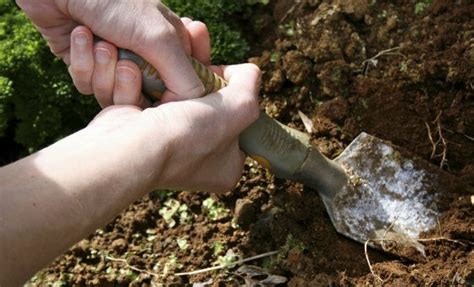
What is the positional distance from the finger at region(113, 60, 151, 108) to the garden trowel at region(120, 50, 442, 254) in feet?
1.25

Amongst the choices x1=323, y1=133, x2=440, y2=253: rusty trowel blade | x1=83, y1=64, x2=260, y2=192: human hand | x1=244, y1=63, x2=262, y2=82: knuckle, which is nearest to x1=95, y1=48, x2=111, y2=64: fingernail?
x1=83, y1=64, x2=260, y2=192: human hand

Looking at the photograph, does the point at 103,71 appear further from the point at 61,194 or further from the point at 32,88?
the point at 32,88

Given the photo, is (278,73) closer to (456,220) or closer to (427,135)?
(427,135)

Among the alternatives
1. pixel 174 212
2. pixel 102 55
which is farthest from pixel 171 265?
pixel 102 55

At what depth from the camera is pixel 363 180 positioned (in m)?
2.03

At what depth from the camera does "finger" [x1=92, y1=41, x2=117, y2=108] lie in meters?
1.56

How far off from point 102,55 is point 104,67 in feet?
0.10

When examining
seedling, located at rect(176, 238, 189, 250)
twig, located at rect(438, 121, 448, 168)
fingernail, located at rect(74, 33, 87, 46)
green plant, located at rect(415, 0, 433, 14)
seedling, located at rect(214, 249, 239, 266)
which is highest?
fingernail, located at rect(74, 33, 87, 46)

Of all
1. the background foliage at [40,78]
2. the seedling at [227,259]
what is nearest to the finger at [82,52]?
the background foliage at [40,78]

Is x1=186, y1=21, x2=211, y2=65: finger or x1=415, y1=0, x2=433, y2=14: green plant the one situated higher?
x1=186, y1=21, x2=211, y2=65: finger

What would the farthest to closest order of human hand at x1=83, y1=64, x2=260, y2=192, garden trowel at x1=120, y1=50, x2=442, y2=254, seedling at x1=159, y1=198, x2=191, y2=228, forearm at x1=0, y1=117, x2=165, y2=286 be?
1. seedling at x1=159, y1=198, x2=191, y2=228
2. garden trowel at x1=120, y1=50, x2=442, y2=254
3. human hand at x1=83, y1=64, x2=260, y2=192
4. forearm at x1=0, y1=117, x2=165, y2=286

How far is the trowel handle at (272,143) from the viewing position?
1.70m

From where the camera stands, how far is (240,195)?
2.11 metres

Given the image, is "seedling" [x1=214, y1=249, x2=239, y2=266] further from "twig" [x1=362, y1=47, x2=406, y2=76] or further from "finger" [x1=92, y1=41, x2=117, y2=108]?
"twig" [x1=362, y1=47, x2=406, y2=76]
